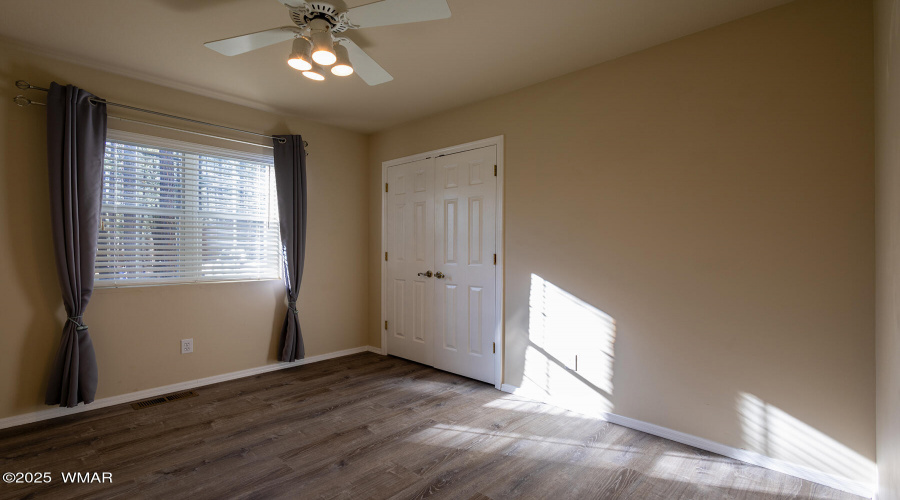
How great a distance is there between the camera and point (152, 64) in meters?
2.99

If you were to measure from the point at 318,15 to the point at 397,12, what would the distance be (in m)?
0.45

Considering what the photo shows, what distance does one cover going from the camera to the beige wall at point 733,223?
79.9 inches

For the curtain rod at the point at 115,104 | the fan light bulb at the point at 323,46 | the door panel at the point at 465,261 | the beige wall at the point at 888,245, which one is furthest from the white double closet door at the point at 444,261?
the beige wall at the point at 888,245

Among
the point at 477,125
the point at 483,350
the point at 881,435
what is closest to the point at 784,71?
the point at 881,435

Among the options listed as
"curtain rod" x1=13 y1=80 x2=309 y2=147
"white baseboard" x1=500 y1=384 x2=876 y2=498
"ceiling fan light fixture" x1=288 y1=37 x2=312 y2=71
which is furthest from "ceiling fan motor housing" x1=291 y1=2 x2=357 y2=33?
"white baseboard" x1=500 y1=384 x2=876 y2=498

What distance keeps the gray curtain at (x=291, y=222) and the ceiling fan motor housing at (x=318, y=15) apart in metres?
2.01

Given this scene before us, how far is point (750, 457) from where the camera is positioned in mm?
2307

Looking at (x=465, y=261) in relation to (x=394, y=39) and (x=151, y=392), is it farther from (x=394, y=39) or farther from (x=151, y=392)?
(x=151, y=392)

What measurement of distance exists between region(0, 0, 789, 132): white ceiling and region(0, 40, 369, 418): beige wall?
244 mm

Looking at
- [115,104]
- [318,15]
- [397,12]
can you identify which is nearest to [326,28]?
[318,15]

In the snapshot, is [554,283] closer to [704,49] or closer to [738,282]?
[738,282]

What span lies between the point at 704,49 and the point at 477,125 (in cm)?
176

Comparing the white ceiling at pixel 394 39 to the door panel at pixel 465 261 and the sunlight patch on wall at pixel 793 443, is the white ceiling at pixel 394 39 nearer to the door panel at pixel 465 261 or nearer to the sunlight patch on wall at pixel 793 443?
the door panel at pixel 465 261

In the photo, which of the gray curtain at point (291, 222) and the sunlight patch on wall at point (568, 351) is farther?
the gray curtain at point (291, 222)
